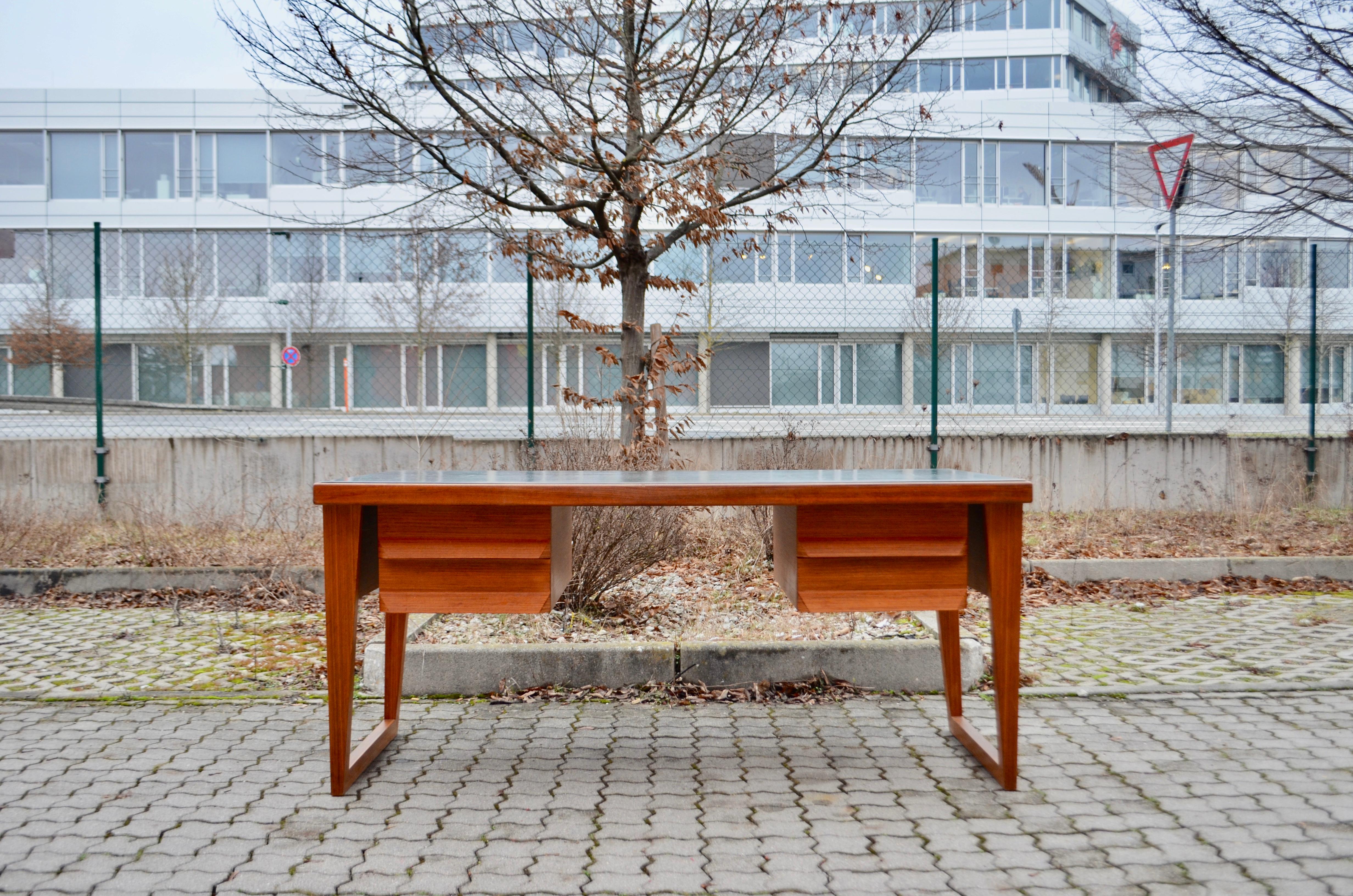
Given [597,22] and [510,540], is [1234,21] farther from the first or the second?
[510,540]

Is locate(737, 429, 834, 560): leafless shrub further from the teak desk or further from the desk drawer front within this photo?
the desk drawer front

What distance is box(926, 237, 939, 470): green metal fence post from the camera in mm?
7781

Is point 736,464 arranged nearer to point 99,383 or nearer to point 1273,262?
point 99,383

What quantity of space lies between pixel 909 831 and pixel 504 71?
5.07 meters

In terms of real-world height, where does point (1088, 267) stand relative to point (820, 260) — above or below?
above

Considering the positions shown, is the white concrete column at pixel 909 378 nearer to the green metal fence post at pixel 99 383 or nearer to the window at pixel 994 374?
the window at pixel 994 374

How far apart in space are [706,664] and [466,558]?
58.8 inches

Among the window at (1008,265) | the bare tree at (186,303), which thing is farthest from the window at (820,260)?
the window at (1008,265)

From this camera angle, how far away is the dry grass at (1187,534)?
6.73m

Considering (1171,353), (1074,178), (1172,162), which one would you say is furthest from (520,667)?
(1074,178)

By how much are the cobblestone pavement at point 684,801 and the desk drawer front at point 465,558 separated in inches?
24.0

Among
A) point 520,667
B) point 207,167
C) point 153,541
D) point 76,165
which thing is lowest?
point 520,667

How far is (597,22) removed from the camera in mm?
6078

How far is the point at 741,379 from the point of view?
8469 mm
